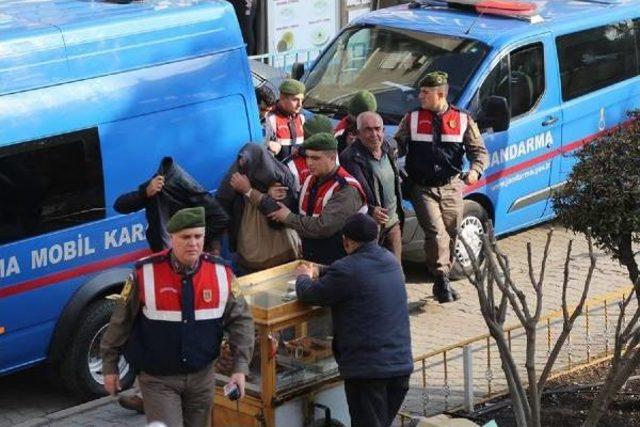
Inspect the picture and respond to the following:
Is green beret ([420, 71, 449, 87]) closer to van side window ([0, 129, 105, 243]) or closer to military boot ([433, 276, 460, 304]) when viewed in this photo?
military boot ([433, 276, 460, 304])

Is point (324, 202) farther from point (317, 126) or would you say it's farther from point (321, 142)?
point (317, 126)

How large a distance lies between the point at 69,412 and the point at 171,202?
1.48 metres

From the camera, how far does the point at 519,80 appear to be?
12414 mm

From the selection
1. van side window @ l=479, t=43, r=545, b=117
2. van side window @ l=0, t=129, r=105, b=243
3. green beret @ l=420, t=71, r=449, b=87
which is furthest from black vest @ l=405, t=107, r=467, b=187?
van side window @ l=0, t=129, r=105, b=243

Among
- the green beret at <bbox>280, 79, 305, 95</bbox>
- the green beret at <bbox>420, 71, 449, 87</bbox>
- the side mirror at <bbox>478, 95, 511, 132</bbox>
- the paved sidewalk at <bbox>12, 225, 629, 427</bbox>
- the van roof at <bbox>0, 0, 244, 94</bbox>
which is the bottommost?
the paved sidewalk at <bbox>12, 225, 629, 427</bbox>

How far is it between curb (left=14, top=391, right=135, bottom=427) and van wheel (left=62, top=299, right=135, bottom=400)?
0.35 feet

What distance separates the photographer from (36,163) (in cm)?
909

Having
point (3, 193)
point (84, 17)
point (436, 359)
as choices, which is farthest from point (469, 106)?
point (3, 193)

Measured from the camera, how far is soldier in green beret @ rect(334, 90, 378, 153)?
10383 millimetres

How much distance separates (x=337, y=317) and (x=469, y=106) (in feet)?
14.6

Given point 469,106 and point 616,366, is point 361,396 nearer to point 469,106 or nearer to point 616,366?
point 616,366

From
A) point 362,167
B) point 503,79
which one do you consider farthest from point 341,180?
point 503,79

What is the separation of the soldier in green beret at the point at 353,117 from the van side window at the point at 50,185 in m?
1.97

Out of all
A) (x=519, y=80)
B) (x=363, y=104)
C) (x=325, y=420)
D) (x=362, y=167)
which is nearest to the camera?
(x=325, y=420)
